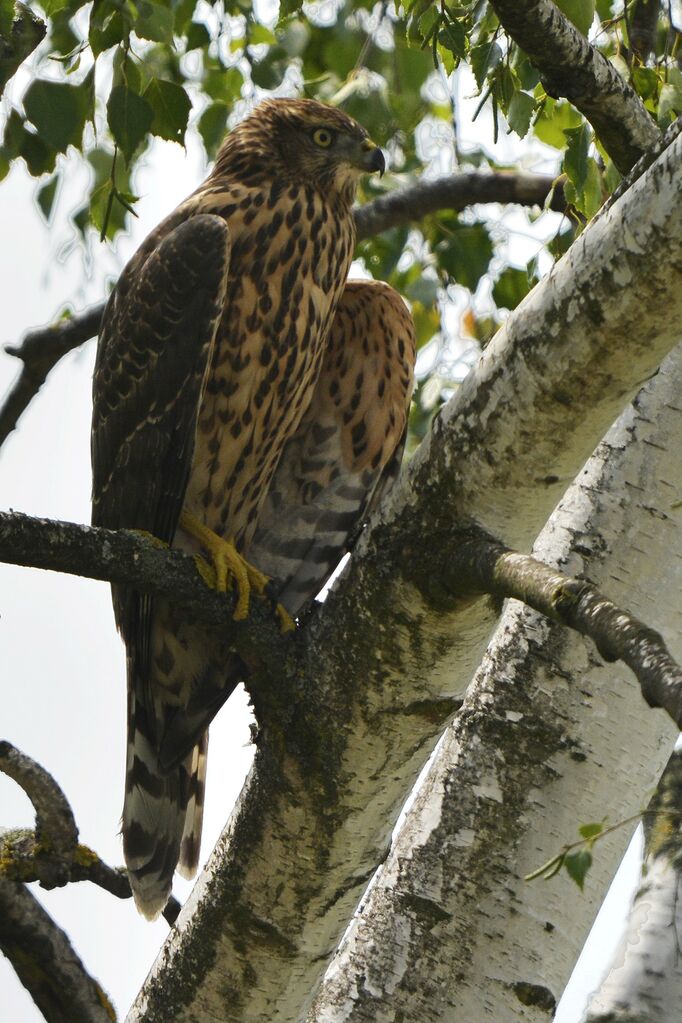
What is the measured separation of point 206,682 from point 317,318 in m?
0.92

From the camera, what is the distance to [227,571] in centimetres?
279

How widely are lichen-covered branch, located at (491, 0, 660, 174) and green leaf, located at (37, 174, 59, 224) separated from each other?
1551 mm

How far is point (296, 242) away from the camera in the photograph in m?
3.28

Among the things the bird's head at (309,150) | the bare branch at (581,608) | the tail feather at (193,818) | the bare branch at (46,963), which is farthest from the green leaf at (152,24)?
the tail feather at (193,818)

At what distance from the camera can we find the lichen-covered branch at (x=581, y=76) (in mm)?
1866

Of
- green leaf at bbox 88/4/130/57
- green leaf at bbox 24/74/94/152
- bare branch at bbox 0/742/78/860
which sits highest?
green leaf at bbox 88/4/130/57

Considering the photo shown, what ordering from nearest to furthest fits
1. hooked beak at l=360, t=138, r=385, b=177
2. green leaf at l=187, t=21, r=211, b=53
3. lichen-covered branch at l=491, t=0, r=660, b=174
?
lichen-covered branch at l=491, t=0, r=660, b=174, green leaf at l=187, t=21, r=211, b=53, hooked beak at l=360, t=138, r=385, b=177

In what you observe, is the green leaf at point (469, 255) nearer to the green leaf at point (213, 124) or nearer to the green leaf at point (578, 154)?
the green leaf at point (213, 124)

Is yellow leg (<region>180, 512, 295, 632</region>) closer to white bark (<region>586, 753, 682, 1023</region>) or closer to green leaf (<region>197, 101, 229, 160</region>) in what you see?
white bark (<region>586, 753, 682, 1023</region>)

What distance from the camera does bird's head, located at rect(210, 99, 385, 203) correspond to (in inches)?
137

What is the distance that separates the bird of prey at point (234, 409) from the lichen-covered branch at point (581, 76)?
3.83 ft

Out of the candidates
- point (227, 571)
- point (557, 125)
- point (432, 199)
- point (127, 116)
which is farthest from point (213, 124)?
point (227, 571)

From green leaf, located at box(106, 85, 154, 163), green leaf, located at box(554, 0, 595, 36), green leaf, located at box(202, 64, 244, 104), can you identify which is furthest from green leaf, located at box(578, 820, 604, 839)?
green leaf, located at box(202, 64, 244, 104)

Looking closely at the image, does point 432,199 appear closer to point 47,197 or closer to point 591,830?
point 47,197
